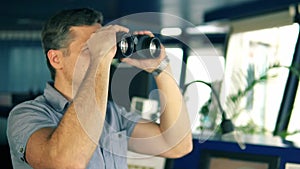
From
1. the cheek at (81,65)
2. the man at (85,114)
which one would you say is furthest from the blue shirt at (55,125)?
the cheek at (81,65)

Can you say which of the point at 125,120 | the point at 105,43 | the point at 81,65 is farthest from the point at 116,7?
the point at 105,43

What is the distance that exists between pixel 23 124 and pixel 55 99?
18cm

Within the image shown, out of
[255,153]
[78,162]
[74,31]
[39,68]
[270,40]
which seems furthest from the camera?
[39,68]

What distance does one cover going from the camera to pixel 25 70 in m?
8.77

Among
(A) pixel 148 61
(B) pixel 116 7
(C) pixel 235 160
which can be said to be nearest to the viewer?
(A) pixel 148 61

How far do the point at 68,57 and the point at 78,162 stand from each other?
388 millimetres

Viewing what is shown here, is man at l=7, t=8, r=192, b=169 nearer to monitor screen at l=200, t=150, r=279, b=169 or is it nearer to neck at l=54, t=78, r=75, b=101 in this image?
neck at l=54, t=78, r=75, b=101

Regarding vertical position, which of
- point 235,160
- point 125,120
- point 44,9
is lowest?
point 235,160

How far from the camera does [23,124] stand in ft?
4.67

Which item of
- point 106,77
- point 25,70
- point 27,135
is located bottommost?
point 25,70

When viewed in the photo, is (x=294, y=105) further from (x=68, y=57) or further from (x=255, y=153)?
(x=68, y=57)

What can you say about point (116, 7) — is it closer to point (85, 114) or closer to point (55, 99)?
point (55, 99)

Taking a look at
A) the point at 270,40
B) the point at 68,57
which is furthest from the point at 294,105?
the point at 68,57

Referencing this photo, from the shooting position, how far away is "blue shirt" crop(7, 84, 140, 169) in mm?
1416
